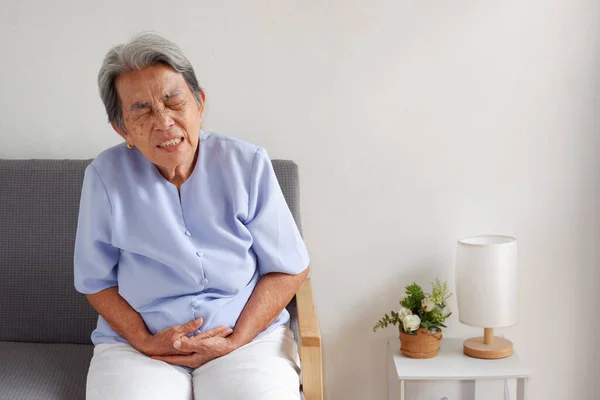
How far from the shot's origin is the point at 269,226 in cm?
187

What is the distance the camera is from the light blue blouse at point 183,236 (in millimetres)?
1816

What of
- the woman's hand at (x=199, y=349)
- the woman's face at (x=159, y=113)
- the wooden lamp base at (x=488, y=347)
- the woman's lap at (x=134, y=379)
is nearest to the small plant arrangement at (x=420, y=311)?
the wooden lamp base at (x=488, y=347)

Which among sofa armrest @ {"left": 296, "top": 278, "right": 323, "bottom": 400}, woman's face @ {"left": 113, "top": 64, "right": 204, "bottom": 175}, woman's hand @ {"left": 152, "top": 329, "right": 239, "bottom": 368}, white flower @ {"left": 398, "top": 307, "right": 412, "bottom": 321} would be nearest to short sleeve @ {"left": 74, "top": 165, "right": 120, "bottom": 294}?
woman's face @ {"left": 113, "top": 64, "right": 204, "bottom": 175}

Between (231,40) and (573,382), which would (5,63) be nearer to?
(231,40)

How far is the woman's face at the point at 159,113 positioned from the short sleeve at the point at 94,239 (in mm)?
158

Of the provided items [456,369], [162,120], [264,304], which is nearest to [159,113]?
[162,120]

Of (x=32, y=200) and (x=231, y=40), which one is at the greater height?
(x=231, y=40)

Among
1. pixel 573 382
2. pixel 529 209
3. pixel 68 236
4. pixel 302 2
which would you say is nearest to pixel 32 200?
pixel 68 236

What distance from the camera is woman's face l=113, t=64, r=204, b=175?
1758 mm

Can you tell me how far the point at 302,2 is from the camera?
91.4 inches

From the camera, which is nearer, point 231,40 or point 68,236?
point 68,236

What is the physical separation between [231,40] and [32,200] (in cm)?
79

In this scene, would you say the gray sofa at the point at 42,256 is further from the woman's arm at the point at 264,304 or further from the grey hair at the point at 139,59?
the grey hair at the point at 139,59

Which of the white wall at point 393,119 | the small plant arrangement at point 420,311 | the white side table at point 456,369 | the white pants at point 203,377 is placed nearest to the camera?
the white pants at point 203,377
